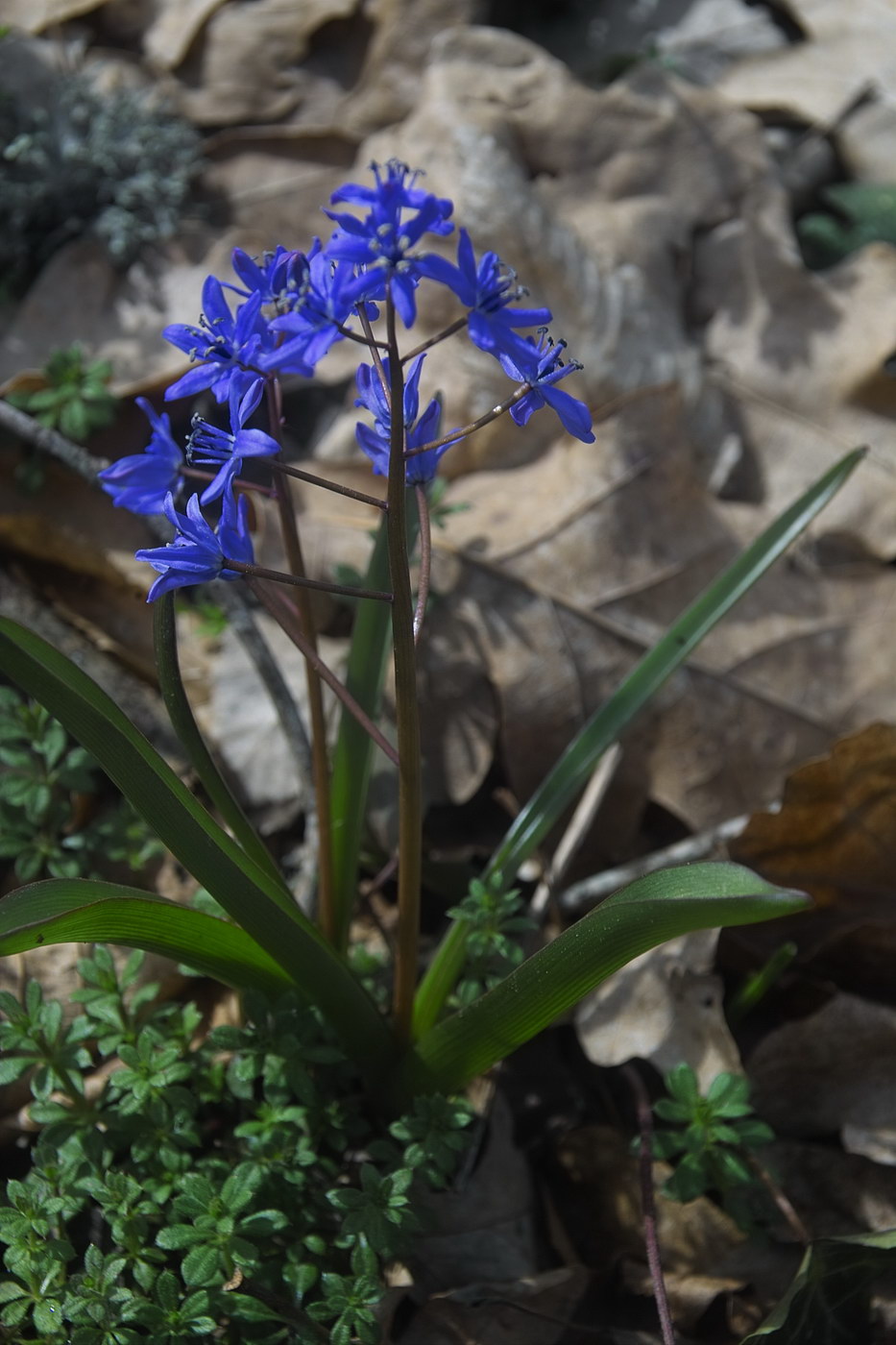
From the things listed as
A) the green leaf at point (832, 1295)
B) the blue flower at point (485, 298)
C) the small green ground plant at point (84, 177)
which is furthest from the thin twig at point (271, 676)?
the small green ground plant at point (84, 177)

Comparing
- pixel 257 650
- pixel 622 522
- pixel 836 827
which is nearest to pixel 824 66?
pixel 622 522

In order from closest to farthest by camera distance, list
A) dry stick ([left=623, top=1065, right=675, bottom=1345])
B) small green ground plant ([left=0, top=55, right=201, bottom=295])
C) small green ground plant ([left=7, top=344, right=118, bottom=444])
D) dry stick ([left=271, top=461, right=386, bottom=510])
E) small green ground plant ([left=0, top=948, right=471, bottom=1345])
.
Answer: dry stick ([left=271, top=461, right=386, bottom=510])
small green ground plant ([left=0, top=948, right=471, bottom=1345])
dry stick ([left=623, top=1065, right=675, bottom=1345])
small green ground plant ([left=7, top=344, right=118, bottom=444])
small green ground plant ([left=0, top=55, right=201, bottom=295])

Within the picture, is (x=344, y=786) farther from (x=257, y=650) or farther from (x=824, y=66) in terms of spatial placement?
(x=824, y=66)

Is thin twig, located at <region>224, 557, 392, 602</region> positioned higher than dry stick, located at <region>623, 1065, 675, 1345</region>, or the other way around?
thin twig, located at <region>224, 557, 392, 602</region>

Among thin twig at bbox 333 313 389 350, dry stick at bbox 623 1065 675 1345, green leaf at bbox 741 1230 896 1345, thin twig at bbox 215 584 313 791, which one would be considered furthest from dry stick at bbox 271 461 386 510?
green leaf at bbox 741 1230 896 1345

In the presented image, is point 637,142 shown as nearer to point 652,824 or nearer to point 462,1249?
point 652,824

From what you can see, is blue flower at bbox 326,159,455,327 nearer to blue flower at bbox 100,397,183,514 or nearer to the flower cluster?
the flower cluster

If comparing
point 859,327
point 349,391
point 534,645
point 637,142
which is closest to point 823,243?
point 859,327
